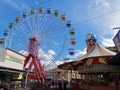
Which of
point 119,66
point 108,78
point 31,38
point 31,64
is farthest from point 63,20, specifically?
point 119,66

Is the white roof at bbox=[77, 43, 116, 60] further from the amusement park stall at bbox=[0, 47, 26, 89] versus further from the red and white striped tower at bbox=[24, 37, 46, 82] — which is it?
the amusement park stall at bbox=[0, 47, 26, 89]

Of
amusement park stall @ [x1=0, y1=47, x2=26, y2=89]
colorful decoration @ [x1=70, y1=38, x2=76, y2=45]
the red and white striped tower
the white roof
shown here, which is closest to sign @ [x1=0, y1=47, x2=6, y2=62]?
amusement park stall @ [x1=0, y1=47, x2=26, y2=89]

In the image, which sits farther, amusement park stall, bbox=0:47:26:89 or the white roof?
amusement park stall, bbox=0:47:26:89

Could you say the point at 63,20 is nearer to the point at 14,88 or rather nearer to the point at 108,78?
the point at 108,78

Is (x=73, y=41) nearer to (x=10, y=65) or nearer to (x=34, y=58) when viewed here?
(x=34, y=58)

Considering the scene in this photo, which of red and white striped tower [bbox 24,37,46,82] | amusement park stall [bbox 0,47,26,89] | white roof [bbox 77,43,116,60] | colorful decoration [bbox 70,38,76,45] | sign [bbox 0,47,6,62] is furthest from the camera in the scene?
colorful decoration [bbox 70,38,76,45]

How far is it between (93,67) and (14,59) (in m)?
17.4

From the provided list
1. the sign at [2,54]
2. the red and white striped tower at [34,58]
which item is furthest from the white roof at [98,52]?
the sign at [2,54]

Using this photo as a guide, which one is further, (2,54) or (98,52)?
(2,54)

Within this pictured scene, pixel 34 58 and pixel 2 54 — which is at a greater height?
pixel 2 54

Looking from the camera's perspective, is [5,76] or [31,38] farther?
[5,76]

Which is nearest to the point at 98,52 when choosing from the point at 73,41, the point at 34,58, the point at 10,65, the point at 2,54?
the point at 73,41

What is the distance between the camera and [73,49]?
3153cm

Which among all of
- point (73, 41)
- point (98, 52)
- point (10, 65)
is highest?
point (73, 41)
